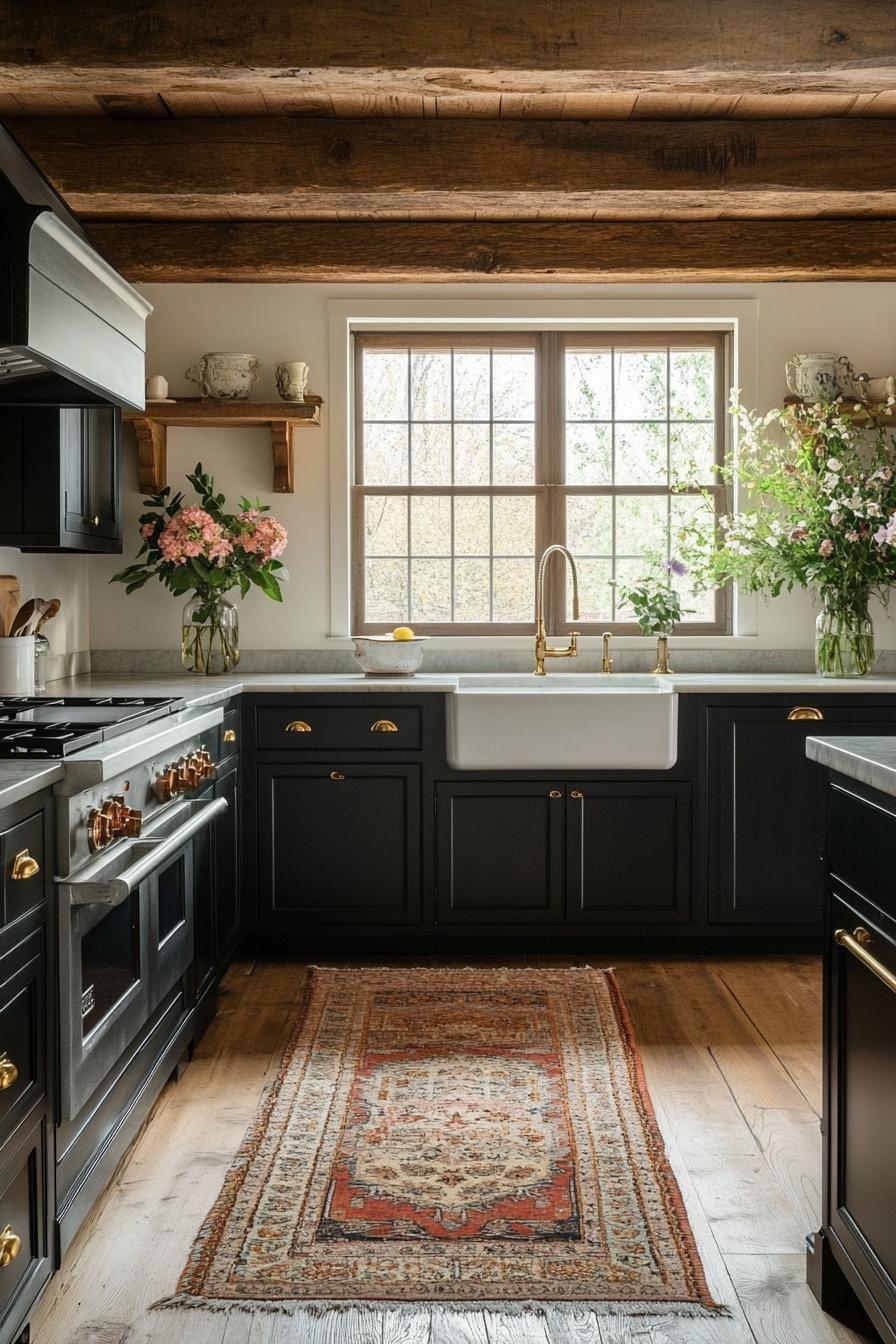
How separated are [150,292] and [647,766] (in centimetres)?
259

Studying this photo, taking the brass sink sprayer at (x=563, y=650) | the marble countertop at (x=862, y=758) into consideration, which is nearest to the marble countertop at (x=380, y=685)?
the brass sink sprayer at (x=563, y=650)

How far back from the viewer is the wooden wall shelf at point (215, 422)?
4.36 m

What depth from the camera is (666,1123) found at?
2775 mm

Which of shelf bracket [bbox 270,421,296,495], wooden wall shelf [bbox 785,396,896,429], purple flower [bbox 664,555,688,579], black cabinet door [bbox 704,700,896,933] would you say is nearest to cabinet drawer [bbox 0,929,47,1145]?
black cabinet door [bbox 704,700,896,933]

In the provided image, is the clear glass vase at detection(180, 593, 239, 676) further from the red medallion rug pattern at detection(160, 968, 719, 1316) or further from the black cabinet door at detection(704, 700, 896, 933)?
the black cabinet door at detection(704, 700, 896, 933)

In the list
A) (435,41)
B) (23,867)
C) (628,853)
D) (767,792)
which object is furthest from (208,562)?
(23,867)

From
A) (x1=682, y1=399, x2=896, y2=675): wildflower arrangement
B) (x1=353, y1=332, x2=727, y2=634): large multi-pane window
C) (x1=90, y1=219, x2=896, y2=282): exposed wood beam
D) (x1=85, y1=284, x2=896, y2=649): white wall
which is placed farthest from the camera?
(x1=353, y1=332, x2=727, y2=634): large multi-pane window

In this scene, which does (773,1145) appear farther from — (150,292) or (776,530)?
(150,292)

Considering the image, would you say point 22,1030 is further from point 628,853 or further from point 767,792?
point 767,792

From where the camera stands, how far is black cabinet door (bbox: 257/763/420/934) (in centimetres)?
401

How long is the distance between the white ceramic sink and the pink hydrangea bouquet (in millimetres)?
931

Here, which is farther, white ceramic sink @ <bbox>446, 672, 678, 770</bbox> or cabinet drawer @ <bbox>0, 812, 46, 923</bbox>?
white ceramic sink @ <bbox>446, 672, 678, 770</bbox>

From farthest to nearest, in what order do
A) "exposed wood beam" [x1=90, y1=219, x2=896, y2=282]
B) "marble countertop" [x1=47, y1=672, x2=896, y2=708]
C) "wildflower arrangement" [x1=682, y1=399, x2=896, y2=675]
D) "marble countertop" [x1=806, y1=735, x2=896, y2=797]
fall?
"exposed wood beam" [x1=90, y1=219, x2=896, y2=282], "wildflower arrangement" [x1=682, y1=399, x2=896, y2=675], "marble countertop" [x1=47, y1=672, x2=896, y2=708], "marble countertop" [x1=806, y1=735, x2=896, y2=797]

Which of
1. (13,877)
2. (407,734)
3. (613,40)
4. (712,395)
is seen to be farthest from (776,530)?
(13,877)
